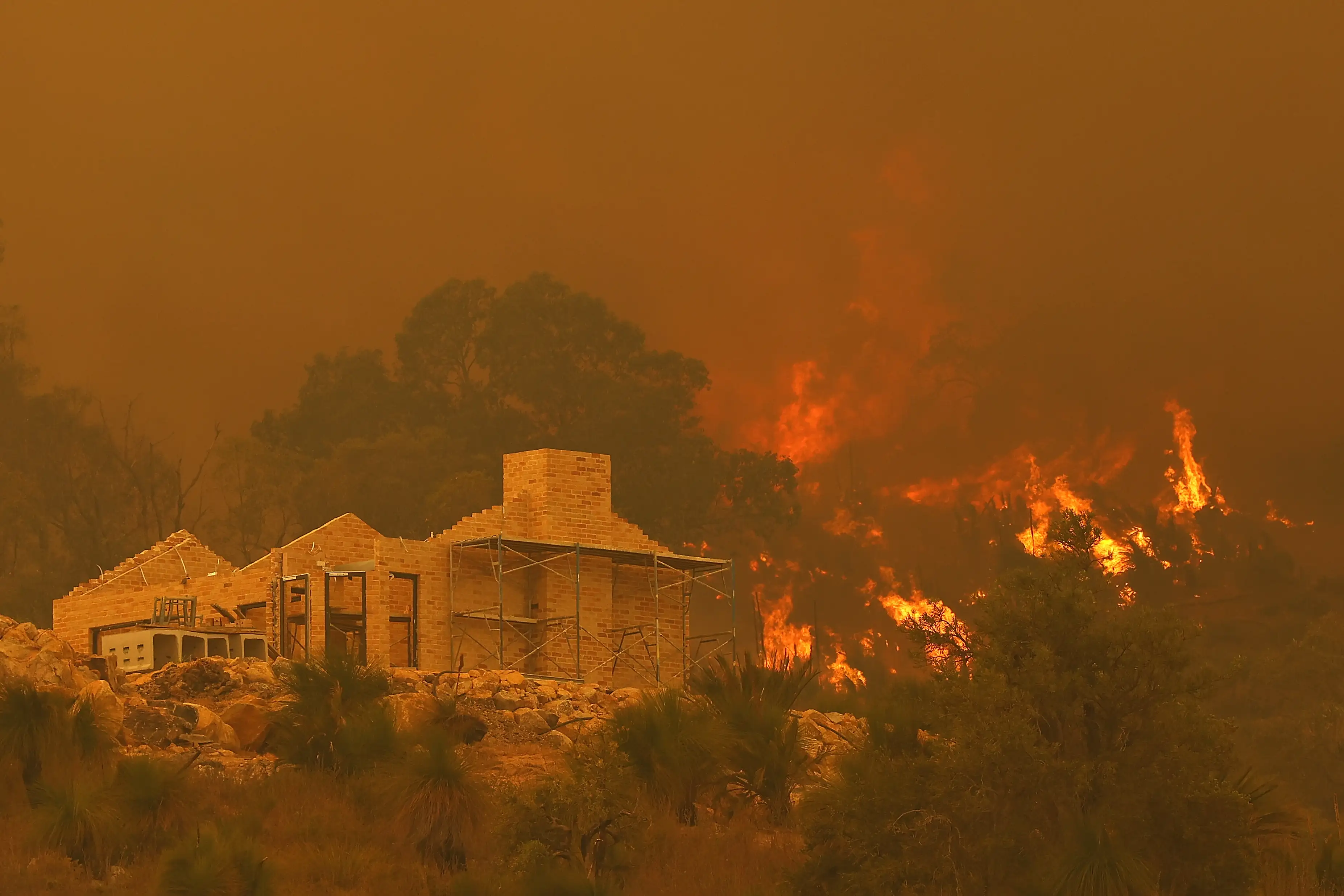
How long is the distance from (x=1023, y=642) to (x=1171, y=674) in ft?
5.24

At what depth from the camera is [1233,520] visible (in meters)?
75.9

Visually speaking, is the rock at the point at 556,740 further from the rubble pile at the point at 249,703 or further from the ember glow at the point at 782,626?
the ember glow at the point at 782,626

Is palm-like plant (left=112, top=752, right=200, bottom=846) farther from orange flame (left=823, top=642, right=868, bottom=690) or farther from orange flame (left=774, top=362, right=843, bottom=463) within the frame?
orange flame (left=774, top=362, right=843, bottom=463)

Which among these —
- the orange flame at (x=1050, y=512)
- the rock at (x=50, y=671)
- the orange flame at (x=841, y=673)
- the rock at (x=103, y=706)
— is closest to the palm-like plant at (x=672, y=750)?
the rock at (x=103, y=706)

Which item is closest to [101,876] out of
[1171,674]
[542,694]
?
[542,694]

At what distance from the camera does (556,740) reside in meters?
25.8

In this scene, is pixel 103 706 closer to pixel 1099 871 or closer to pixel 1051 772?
pixel 1051 772

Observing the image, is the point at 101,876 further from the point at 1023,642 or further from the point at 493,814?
the point at 1023,642

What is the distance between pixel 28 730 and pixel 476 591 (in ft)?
48.6

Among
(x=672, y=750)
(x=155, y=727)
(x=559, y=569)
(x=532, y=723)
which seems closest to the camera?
(x=672, y=750)

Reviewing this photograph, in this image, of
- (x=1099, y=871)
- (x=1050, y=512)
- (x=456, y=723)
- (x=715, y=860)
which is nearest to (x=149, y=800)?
(x=456, y=723)

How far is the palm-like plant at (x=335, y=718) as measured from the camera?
73.9 ft

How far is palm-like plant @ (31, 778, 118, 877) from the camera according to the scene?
19391 mm

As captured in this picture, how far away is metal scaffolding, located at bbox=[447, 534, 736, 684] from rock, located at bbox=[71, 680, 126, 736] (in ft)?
35.0
